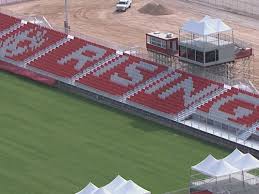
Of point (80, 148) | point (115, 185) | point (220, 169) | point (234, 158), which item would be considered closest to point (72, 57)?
point (80, 148)

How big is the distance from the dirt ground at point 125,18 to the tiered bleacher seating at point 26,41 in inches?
166

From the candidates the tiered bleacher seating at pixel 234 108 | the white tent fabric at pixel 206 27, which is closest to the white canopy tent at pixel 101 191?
the tiered bleacher seating at pixel 234 108

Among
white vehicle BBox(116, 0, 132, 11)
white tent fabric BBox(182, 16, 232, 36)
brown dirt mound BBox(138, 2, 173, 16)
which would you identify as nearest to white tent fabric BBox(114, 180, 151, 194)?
white tent fabric BBox(182, 16, 232, 36)

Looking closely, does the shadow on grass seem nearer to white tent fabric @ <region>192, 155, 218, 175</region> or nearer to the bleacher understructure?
the bleacher understructure

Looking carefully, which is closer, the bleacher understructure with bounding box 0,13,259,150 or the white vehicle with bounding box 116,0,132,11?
the bleacher understructure with bounding box 0,13,259,150

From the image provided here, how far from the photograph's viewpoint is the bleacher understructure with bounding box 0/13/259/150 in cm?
7381

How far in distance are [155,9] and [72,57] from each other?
16372mm

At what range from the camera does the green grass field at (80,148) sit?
66250 millimetres

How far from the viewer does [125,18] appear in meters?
99.8

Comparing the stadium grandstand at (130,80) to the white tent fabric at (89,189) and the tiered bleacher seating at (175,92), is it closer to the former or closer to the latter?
the tiered bleacher seating at (175,92)

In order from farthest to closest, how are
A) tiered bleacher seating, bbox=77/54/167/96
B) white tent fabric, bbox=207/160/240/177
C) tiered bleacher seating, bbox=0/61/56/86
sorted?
1. tiered bleacher seating, bbox=0/61/56/86
2. tiered bleacher seating, bbox=77/54/167/96
3. white tent fabric, bbox=207/160/240/177

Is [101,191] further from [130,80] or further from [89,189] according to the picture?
[130,80]

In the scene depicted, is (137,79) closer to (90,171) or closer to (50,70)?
(50,70)

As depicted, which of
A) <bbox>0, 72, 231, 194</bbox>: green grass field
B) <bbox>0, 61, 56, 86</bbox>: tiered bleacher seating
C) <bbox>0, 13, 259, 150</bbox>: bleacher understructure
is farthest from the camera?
<bbox>0, 61, 56, 86</bbox>: tiered bleacher seating
